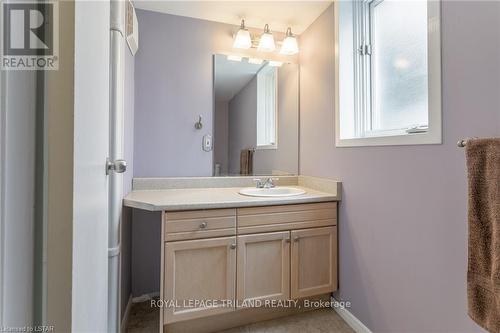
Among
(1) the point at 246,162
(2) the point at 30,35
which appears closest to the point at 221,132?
(1) the point at 246,162

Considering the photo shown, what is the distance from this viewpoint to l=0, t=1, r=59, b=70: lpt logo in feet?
1.39

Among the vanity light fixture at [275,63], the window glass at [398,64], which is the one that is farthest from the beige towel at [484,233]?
the vanity light fixture at [275,63]

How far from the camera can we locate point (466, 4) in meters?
1.00

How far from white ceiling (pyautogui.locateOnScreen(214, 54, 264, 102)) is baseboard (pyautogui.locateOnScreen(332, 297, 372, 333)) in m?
1.76

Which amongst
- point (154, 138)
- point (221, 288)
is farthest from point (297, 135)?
point (221, 288)

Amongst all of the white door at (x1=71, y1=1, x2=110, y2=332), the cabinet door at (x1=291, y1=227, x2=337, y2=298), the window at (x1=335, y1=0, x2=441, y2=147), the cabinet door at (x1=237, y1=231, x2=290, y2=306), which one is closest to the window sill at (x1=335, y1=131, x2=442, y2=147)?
the window at (x1=335, y1=0, x2=441, y2=147)

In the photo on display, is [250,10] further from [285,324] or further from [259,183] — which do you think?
[285,324]

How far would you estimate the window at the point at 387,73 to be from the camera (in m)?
1.16

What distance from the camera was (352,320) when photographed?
162cm

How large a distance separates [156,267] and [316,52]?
2.10m

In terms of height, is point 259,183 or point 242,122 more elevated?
point 242,122

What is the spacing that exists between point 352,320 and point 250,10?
228 centimetres

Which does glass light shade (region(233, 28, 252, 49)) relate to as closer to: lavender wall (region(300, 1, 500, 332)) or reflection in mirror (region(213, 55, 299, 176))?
reflection in mirror (region(213, 55, 299, 176))

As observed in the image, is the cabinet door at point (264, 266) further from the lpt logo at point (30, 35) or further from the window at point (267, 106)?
the lpt logo at point (30, 35)
